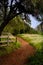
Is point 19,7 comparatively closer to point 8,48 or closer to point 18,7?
point 18,7

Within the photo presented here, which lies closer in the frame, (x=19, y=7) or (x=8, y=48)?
(x=19, y=7)

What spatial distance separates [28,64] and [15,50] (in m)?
5.35

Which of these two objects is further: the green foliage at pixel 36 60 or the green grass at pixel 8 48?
the green grass at pixel 8 48

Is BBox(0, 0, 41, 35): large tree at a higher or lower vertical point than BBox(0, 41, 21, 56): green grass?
higher

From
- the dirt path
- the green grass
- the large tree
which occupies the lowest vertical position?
the dirt path

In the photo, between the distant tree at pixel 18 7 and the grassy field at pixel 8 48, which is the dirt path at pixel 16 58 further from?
the distant tree at pixel 18 7

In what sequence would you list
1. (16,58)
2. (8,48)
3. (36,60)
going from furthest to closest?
(8,48), (16,58), (36,60)

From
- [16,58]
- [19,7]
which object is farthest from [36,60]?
[19,7]

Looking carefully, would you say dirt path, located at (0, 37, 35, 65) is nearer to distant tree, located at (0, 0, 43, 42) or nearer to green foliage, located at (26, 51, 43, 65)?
green foliage, located at (26, 51, 43, 65)

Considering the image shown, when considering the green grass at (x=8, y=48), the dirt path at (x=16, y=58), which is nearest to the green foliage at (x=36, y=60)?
the dirt path at (x=16, y=58)

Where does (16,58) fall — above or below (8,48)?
below

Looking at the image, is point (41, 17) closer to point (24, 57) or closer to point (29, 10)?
point (29, 10)

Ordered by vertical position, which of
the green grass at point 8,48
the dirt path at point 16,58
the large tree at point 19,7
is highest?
the large tree at point 19,7

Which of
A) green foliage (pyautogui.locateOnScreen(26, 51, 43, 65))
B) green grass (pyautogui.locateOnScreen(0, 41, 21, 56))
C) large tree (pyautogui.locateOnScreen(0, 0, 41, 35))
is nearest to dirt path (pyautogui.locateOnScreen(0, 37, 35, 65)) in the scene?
green foliage (pyautogui.locateOnScreen(26, 51, 43, 65))
